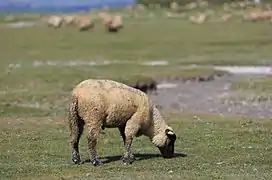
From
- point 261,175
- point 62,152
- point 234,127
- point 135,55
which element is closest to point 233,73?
point 135,55

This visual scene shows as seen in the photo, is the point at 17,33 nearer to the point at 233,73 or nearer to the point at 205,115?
the point at 233,73

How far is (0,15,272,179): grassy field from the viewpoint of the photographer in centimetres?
2100

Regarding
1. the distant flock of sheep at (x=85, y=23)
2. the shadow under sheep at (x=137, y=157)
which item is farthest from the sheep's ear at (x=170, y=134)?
the distant flock of sheep at (x=85, y=23)

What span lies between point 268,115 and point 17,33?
44614 millimetres

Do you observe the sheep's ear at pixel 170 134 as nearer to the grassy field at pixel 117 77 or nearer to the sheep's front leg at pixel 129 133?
the grassy field at pixel 117 77

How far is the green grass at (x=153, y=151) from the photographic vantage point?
20.1 metres

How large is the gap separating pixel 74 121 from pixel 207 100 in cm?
2283

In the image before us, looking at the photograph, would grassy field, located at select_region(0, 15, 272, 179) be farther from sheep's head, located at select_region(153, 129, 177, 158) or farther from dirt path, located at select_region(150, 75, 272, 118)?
dirt path, located at select_region(150, 75, 272, 118)

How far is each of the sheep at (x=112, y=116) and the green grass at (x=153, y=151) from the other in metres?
0.51

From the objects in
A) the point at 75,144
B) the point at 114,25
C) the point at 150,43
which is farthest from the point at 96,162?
the point at 114,25

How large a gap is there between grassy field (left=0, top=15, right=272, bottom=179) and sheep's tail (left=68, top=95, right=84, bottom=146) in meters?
0.79

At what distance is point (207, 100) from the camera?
44156 mm

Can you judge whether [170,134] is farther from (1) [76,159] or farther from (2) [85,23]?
(2) [85,23]

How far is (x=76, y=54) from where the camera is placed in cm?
6669
